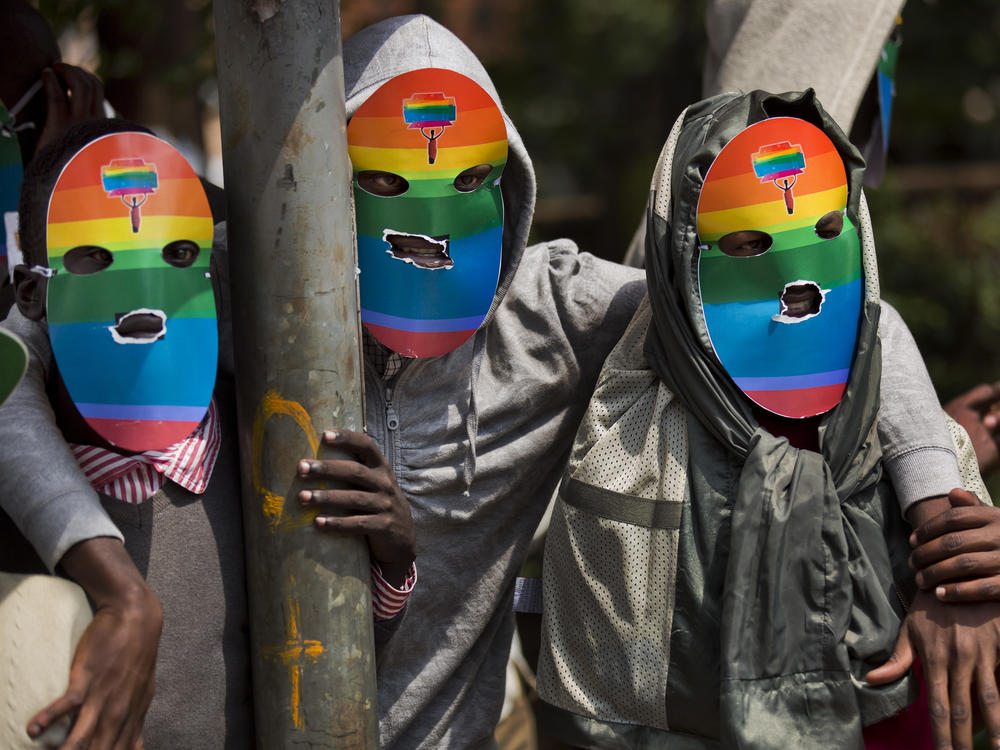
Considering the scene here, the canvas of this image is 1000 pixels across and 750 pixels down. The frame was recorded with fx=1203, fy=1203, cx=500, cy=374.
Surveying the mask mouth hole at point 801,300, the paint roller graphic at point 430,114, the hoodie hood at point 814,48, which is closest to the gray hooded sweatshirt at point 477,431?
the paint roller graphic at point 430,114

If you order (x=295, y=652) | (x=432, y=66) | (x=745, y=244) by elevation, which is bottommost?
(x=295, y=652)

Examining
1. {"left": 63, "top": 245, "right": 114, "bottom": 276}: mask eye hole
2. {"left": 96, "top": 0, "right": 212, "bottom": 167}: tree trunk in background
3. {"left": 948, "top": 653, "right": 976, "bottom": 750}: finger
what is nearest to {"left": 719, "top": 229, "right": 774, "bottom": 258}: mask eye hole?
{"left": 948, "top": 653, "right": 976, "bottom": 750}: finger

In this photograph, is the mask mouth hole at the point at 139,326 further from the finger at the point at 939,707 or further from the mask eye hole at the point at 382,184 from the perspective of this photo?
the finger at the point at 939,707

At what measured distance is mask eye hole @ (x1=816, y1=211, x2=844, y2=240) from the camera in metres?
2.28

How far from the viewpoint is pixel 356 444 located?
76.2 inches

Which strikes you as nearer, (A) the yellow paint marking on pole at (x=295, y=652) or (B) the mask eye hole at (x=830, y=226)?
(A) the yellow paint marking on pole at (x=295, y=652)

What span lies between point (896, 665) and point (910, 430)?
449 mm

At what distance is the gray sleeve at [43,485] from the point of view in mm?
1832

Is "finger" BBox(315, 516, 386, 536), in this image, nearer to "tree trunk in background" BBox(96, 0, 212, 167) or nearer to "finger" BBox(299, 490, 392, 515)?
"finger" BBox(299, 490, 392, 515)

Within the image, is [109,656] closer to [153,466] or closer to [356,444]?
[153,466]

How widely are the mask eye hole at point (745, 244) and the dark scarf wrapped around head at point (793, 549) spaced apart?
0.06m

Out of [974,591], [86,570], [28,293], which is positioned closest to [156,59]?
[28,293]

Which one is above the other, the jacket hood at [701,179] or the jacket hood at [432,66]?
the jacket hood at [432,66]

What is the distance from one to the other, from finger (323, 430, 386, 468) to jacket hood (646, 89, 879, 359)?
69 cm
